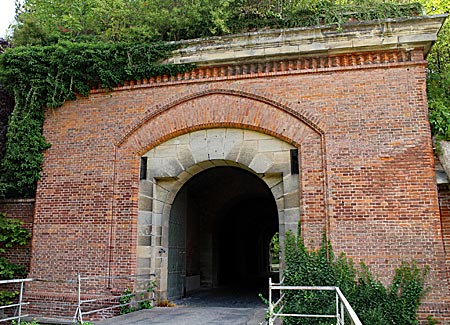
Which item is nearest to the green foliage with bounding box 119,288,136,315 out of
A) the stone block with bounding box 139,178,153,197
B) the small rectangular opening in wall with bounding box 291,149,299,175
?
the stone block with bounding box 139,178,153,197

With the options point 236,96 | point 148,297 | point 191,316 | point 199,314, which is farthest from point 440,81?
point 148,297

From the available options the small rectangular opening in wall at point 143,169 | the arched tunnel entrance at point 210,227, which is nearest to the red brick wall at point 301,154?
the small rectangular opening in wall at point 143,169

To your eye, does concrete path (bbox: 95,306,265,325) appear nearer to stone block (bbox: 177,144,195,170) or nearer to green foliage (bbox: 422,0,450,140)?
stone block (bbox: 177,144,195,170)

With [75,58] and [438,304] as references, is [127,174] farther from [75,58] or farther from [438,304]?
[438,304]

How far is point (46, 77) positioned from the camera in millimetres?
Answer: 11016

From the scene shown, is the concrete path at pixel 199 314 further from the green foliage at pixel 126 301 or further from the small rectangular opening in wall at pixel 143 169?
the small rectangular opening in wall at pixel 143 169

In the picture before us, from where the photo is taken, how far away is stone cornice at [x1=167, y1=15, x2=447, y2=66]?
9.21 metres

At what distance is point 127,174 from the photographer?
1041 cm

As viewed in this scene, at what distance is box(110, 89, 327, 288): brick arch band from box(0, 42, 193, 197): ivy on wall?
1244mm

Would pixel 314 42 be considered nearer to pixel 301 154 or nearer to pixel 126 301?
pixel 301 154

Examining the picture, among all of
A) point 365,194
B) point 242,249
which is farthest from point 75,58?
point 242,249

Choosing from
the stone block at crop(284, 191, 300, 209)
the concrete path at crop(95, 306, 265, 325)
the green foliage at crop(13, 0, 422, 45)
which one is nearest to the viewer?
the concrete path at crop(95, 306, 265, 325)

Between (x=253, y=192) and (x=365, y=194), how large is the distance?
25.2 ft

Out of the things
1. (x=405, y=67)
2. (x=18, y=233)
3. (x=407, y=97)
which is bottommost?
(x=18, y=233)
